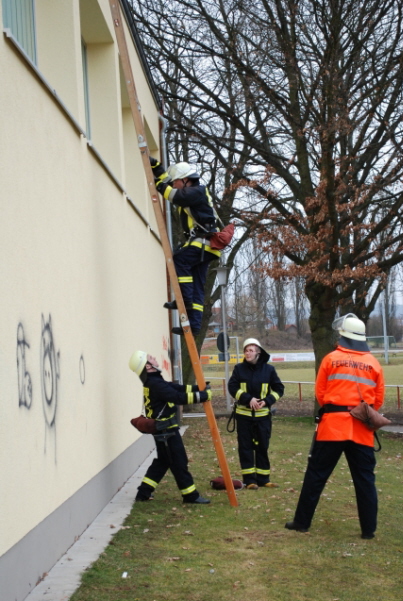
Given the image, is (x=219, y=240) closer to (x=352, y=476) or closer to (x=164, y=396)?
(x=164, y=396)

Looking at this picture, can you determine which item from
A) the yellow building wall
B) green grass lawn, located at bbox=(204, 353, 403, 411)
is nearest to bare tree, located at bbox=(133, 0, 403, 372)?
the yellow building wall

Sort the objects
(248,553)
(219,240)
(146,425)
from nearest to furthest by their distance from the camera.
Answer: (248,553) < (219,240) < (146,425)

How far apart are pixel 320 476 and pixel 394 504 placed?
249 cm

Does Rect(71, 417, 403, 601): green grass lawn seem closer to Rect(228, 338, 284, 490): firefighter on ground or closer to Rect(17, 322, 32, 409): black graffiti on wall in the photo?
Rect(228, 338, 284, 490): firefighter on ground

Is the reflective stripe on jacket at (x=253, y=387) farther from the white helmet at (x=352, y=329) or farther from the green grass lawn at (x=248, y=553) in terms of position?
the white helmet at (x=352, y=329)

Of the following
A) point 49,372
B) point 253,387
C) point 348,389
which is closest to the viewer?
point 49,372

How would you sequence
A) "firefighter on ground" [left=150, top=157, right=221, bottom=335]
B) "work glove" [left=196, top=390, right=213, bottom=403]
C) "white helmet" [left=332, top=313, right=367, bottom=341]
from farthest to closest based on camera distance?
1. "firefighter on ground" [left=150, top=157, right=221, bottom=335]
2. "work glove" [left=196, top=390, right=213, bottom=403]
3. "white helmet" [left=332, top=313, right=367, bottom=341]

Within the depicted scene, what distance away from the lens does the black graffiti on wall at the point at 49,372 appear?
5793 millimetres

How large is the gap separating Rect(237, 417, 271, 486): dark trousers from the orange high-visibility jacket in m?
2.39

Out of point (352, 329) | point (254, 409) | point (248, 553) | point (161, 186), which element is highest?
point (161, 186)

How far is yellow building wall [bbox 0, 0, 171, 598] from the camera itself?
4.96m

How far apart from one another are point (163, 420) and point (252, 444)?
1.81 m

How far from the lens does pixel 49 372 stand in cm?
599

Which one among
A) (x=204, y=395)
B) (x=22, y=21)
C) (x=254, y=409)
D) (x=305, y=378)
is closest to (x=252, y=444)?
(x=254, y=409)
